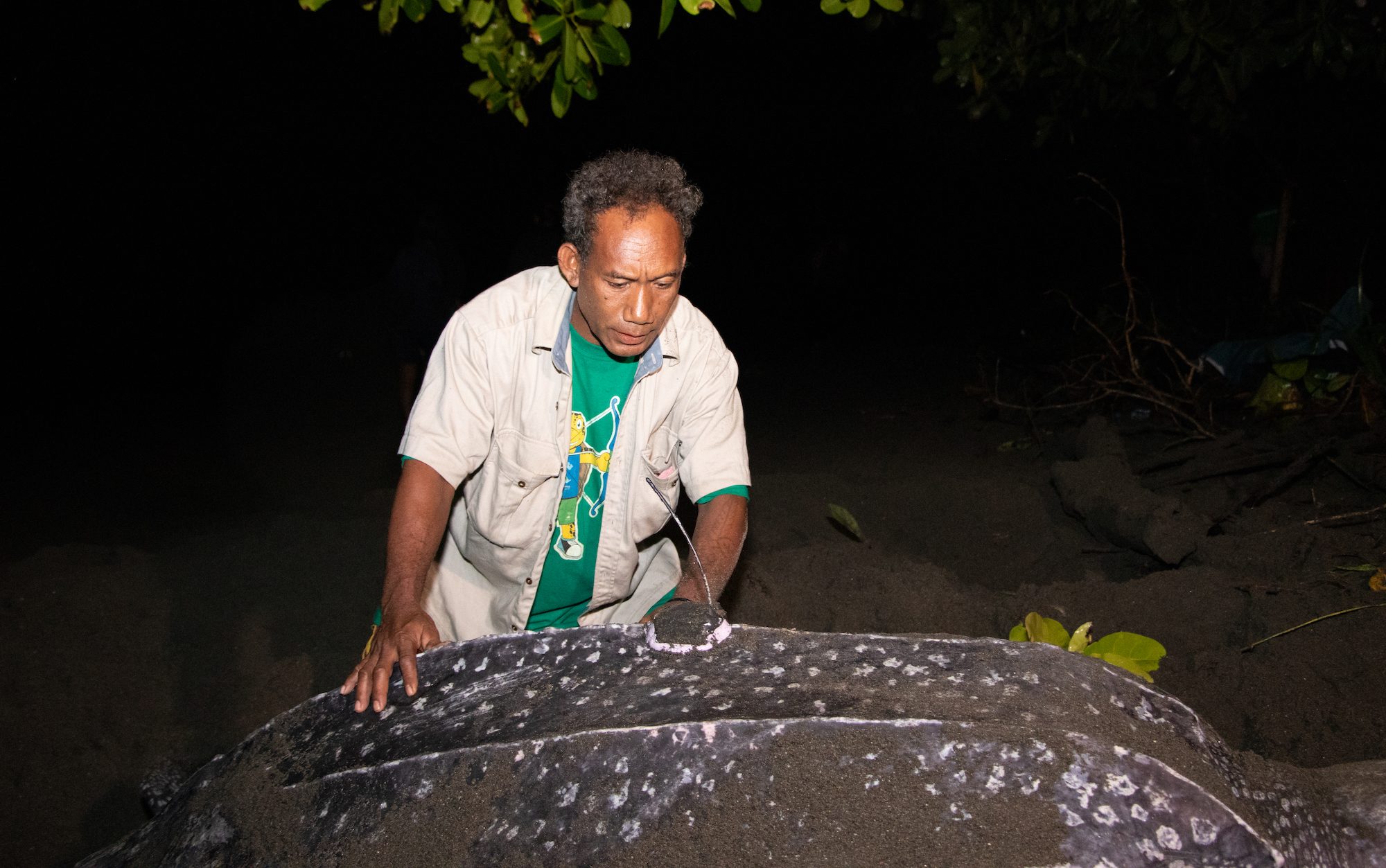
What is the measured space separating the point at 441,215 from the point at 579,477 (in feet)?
13.8

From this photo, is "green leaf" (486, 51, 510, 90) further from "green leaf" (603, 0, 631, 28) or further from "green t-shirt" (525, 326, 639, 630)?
"green t-shirt" (525, 326, 639, 630)

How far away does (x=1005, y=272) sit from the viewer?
11.8 metres

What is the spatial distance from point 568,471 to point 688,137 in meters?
9.70

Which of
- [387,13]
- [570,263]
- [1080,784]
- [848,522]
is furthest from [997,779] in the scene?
[848,522]

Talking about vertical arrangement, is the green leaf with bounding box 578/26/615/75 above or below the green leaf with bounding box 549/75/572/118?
above

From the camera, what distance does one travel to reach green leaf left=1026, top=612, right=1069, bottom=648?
7.29ft

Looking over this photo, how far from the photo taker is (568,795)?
4.42ft

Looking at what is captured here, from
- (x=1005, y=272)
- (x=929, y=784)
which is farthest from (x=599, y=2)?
(x=1005, y=272)

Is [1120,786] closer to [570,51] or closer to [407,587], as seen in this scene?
[407,587]

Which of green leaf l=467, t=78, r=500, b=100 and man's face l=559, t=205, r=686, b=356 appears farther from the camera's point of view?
green leaf l=467, t=78, r=500, b=100

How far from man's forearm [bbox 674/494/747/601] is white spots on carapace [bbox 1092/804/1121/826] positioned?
0.89m

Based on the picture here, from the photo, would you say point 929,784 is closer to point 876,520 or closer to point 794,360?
point 876,520

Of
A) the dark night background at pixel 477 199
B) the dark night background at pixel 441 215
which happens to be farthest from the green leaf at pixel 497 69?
the dark night background at pixel 477 199

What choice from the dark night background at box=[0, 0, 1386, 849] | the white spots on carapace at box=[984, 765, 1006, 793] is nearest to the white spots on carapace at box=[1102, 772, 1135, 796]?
the white spots on carapace at box=[984, 765, 1006, 793]
